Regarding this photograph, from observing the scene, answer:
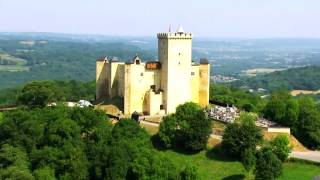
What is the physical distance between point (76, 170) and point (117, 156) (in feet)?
10.5

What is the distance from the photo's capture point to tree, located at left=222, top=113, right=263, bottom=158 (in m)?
49.9

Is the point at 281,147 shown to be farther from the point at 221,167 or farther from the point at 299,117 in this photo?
the point at 299,117

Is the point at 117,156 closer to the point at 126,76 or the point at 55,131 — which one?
the point at 55,131

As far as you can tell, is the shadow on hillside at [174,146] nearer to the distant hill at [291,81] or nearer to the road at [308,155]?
the road at [308,155]

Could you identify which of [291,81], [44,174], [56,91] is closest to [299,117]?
[56,91]

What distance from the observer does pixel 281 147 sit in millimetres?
49438

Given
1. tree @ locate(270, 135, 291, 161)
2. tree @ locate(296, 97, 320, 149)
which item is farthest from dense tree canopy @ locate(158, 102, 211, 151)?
tree @ locate(296, 97, 320, 149)

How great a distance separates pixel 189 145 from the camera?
167 ft

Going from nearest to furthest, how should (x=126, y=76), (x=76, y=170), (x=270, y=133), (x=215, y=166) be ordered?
(x=76, y=170) → (x=215, y=166) → (x=270, y=133) → (x=126, y=76)

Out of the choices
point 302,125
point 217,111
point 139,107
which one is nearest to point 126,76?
point 139,107

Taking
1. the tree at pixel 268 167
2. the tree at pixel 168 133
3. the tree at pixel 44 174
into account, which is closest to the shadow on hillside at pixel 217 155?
the tree at pixel 168 133

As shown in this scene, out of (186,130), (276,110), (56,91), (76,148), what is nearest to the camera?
(76,148)

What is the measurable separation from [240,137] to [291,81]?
132 metres

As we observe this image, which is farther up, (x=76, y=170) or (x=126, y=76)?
(x=126, y=76)
